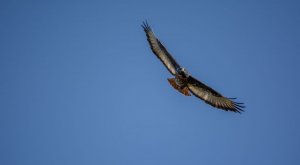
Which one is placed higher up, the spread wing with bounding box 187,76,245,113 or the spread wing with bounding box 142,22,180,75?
the spread wing with bounding box 142,22,180,75

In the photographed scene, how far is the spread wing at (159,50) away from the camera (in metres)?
15.6

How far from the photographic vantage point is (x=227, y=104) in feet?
51.8

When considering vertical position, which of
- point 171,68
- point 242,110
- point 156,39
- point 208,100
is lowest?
point 242,110

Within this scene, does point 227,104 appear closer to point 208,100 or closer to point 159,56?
point 208,100

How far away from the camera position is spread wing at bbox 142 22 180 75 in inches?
613

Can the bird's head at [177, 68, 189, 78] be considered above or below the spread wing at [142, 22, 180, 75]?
below

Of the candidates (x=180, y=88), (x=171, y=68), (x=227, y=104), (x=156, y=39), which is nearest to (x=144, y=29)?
(x=156, y=39)

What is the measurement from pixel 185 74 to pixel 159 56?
1.70 m

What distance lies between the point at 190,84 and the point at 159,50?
6.11 ft

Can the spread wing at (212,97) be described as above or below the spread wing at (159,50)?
below

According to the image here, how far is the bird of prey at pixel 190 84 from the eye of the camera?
15061 millimetres

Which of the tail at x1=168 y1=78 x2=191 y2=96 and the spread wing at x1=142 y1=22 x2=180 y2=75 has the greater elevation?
the spread wing at x1=142 y1=22 x2=180 y2=75

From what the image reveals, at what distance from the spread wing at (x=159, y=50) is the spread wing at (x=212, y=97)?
3.40 ft

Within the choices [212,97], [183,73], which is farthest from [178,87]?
[212,97]
